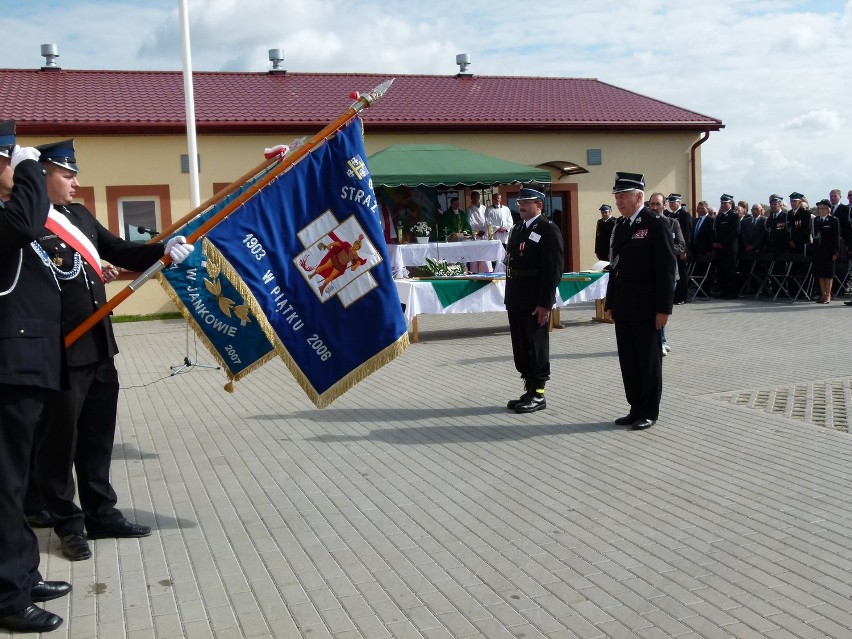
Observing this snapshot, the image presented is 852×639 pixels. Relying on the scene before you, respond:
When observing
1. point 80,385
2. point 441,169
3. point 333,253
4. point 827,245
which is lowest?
point 80,385

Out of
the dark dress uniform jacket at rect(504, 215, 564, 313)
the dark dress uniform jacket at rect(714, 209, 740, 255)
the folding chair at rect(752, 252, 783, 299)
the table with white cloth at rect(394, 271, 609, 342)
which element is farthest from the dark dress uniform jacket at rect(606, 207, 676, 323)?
the dark dress uniform jacket at rect(714, 209, 740, 255)

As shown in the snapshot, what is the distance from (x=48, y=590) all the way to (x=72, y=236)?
1.74m

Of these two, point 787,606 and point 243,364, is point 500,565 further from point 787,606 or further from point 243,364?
point 243,364

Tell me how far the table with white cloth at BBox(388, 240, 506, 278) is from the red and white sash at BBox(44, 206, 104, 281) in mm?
10996

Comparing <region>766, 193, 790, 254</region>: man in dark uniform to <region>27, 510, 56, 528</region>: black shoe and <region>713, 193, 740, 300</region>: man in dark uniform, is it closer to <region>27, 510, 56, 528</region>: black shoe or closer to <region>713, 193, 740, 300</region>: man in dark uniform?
<region>713, 193, 740, 300</region>: man in dark uniform

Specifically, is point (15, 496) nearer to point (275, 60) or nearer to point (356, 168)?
point (356, 168)

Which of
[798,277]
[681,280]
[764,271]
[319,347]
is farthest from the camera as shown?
[764,271]

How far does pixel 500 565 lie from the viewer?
4.55m

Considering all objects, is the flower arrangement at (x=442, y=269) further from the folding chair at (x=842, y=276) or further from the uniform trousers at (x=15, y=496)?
the uniform trousers at (x=15, y=496)

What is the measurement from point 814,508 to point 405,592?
2.56 meters

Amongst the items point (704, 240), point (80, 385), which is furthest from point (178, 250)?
point (704, 240)

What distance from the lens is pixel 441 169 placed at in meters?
17.0

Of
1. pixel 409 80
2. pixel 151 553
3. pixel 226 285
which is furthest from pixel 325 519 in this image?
pixel 409 80

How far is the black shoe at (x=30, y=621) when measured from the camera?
12.6 ft
